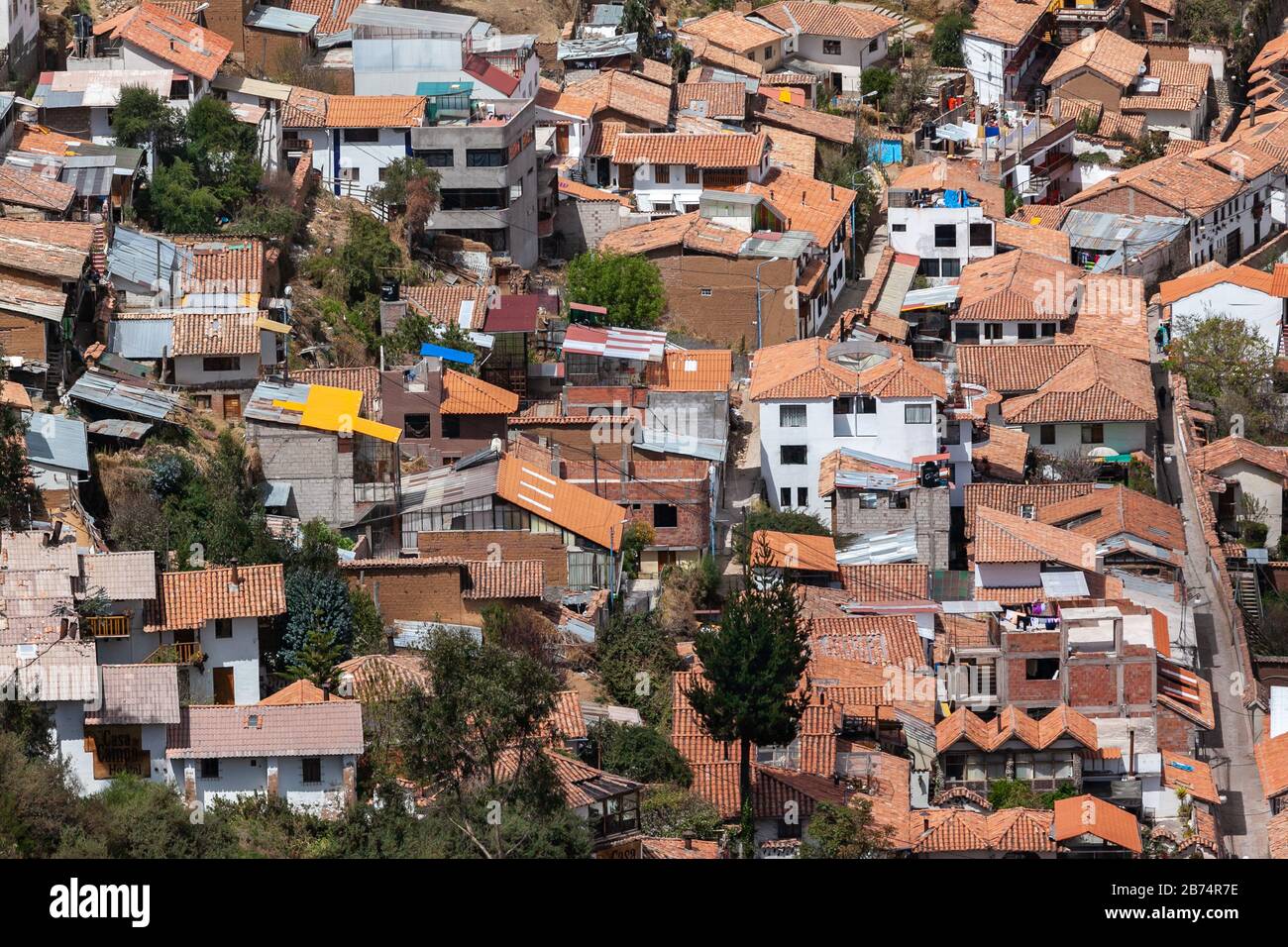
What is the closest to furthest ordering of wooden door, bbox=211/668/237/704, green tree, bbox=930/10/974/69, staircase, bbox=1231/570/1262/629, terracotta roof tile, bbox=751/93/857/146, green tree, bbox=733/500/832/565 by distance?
1. wooden door, bbox=211/668/237/704
2. green tree, bbox=733/500/832/565
3. staircase, bbox=1231/570/1262/629
4. terracotta roof tile, bbox=751/93/857/146
5. green tree, bbox=930/10/974/69

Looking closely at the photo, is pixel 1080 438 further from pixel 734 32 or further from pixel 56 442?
pixel 734 32

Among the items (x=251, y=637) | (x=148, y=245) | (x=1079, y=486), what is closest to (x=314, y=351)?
(x=148, y=245)

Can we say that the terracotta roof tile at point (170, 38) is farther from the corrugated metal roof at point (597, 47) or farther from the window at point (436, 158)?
the corrugated metal roof at point (597, 47)

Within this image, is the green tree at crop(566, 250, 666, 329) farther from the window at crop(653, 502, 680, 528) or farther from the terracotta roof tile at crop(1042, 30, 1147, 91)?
the terracotta roof tile at crop(1042, 30, 1147, 91)

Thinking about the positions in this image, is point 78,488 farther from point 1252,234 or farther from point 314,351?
point 1252,234

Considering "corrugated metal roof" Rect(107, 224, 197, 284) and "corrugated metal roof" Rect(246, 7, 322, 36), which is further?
"corrugated metal roof" Rect(246, 7, 322, 36)

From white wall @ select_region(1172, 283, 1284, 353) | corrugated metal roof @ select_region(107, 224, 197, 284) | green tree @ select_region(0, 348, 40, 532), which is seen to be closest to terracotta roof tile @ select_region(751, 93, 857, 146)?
white wall @ select_region(1172, 283, 1284, 353)

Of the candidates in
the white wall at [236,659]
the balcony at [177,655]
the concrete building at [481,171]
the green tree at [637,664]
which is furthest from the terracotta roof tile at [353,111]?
the balcony at [177,655]
